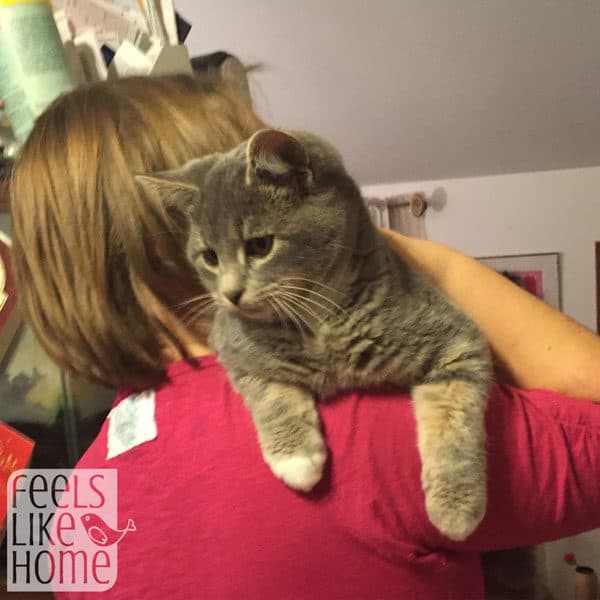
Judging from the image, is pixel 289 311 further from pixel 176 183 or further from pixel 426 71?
pixel 426 71

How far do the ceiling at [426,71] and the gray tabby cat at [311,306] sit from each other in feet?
3.23

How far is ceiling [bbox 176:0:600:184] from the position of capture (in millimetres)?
1910

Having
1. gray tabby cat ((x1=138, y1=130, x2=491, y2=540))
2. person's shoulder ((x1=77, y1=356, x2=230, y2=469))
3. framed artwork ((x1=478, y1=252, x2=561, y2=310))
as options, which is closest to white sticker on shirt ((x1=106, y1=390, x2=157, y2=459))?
person's shoulder ((x1=77, y1=356, x2=230, y2=469))

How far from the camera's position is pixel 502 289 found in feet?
2.91

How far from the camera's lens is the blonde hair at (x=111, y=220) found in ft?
2.43

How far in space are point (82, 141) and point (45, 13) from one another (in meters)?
0.54

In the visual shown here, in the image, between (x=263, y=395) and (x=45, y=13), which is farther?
(x=45, y=13)

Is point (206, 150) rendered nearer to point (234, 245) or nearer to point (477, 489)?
point (234, 245)

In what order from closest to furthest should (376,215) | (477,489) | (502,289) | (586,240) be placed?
(477,489) → (502,289) → (586,240) → (376,215)

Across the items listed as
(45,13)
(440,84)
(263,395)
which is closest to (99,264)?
(263,395)

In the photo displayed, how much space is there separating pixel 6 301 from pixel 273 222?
28.5 inches

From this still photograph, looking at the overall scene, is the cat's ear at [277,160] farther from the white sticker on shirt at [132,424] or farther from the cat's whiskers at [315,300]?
the white sticker on shirt at [132,424]

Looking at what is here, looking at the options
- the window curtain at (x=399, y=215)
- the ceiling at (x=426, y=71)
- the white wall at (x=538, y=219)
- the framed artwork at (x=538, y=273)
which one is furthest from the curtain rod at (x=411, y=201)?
the framed artwork at (x=538, y=273)

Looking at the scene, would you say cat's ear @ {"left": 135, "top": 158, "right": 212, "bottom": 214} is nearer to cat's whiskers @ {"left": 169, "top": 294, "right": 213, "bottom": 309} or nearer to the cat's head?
the cat's head
